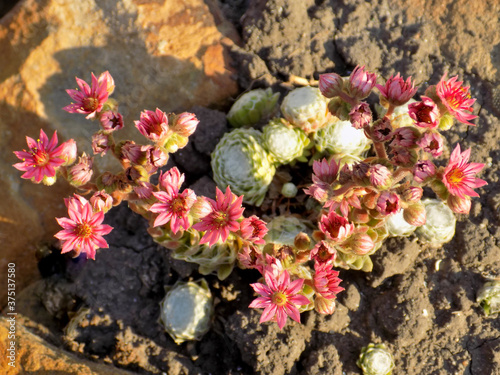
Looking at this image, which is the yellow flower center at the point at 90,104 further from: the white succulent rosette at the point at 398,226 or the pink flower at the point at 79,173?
the white succulent rosette at the point at 398,226

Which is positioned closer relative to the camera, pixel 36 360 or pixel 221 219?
pixel 221 219

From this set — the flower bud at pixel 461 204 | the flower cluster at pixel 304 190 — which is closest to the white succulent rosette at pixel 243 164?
the flower cluster at pixel 304 190

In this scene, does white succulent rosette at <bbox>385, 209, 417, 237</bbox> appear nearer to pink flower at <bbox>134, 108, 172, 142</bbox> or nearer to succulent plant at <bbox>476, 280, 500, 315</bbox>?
succulent plant at <bbox>476, 280, 500, 315</bbox>

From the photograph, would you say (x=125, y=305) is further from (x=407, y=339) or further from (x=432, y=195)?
(x=432, y=195)

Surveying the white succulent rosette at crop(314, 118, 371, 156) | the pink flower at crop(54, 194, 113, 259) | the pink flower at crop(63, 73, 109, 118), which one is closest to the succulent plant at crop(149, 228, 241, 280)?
the pink flower at crop(54, 194, 113, 259)

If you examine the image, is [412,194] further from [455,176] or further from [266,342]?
[266,342]

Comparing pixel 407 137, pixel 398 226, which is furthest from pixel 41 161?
pixel 398 226
